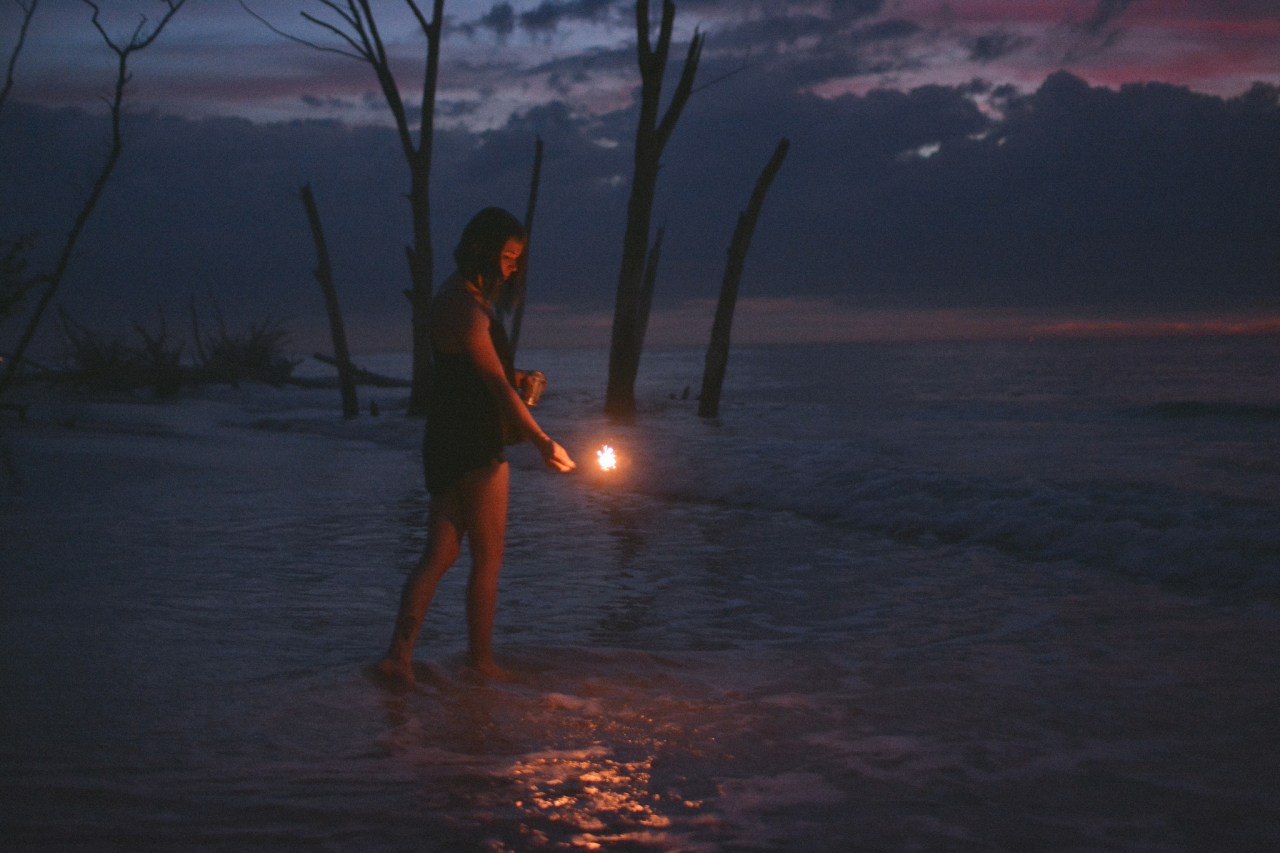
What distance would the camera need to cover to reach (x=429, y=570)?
4207 millimetres

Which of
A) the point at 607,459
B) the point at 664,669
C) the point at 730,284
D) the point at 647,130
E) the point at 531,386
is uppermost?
the point at 647,130

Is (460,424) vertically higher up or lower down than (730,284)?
lower down

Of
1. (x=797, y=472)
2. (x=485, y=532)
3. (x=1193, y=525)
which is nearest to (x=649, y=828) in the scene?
(x=485, y=532)

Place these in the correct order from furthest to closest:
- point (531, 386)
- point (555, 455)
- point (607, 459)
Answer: point (607, 459) → point (531, 386) → point (555, 455)

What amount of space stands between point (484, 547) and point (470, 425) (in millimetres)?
525

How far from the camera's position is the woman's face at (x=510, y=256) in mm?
4228

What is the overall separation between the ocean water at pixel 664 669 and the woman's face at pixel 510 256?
5.79 ft

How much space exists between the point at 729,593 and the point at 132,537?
15.4 feet

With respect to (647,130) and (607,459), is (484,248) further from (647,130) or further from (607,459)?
(647,130)

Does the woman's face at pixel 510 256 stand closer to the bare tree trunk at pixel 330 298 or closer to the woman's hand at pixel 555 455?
the woman's hand at pixel 555 455

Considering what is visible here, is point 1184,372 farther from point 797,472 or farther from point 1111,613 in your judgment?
point 1111,613

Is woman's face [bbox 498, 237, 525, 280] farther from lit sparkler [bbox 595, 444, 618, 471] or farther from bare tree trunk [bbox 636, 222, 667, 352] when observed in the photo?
bare tree trunk [bbox 636, 222, 667, 352]

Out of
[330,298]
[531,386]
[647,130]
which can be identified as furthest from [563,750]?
[330,298]

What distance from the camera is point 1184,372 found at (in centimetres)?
4509
